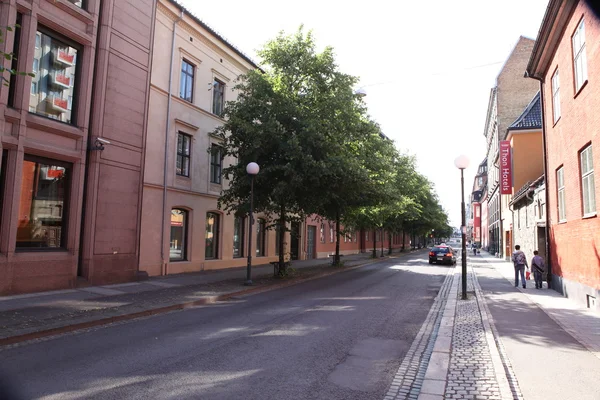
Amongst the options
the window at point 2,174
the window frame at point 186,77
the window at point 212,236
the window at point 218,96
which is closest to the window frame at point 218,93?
the window at point 218,96

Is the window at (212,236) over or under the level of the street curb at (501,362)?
over

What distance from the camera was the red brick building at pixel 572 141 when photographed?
32.9 ft

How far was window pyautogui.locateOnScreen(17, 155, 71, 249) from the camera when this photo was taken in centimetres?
1130

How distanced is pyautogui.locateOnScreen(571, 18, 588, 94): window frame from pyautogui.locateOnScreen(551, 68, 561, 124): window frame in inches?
75.9

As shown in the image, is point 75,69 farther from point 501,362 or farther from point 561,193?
point 561,193

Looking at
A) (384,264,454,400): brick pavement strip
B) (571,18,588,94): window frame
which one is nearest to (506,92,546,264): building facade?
(571,18,588,94): window frame

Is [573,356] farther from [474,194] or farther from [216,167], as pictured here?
[474,194]

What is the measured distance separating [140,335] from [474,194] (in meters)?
110

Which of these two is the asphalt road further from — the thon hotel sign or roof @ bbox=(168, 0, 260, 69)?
the thon hotel sign

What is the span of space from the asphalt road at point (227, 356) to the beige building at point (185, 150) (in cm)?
782

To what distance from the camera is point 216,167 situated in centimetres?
2062

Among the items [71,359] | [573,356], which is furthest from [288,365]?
[573,356]

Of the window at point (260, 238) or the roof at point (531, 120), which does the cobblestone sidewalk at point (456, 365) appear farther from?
the roof at point (531, 120)

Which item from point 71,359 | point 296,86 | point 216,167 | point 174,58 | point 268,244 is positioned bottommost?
point 71,359
